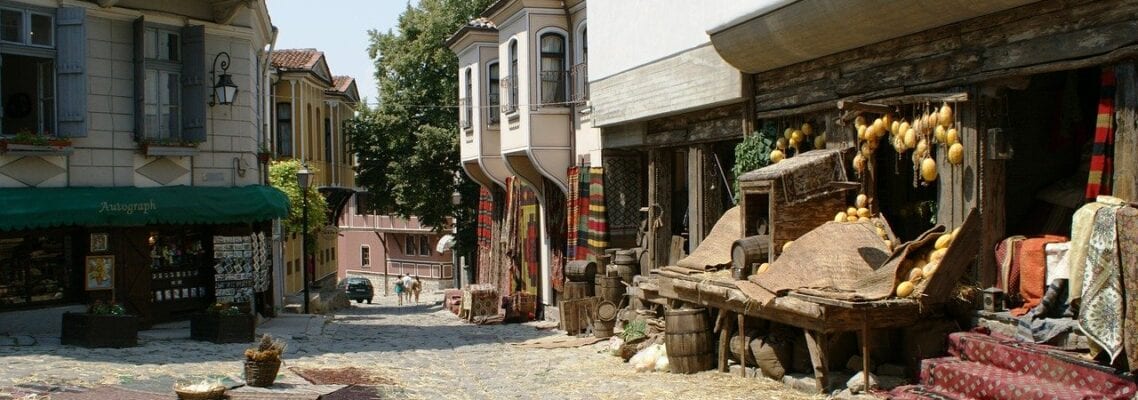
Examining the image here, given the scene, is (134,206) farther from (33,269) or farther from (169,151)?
(33,269)

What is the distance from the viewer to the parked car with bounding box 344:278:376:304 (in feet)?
137

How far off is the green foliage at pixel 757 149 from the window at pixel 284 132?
76.9 ft

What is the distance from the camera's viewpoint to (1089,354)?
332 inches

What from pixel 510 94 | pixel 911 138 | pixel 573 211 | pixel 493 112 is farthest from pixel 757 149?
pixel 493 112

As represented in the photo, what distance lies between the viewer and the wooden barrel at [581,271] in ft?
Result: 64.4

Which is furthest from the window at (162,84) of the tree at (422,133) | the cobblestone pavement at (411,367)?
the tree at (422,133)

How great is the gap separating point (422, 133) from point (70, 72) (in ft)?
57.6

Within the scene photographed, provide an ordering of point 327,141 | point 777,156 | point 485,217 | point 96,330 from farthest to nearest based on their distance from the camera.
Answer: point 327,141, point 485,217, point 96,330, point 777,156

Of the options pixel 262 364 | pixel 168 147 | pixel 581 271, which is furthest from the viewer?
pixel 581 271

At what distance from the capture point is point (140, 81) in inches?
664

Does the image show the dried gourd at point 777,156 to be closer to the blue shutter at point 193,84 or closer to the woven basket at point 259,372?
the woven basket at point 259,372

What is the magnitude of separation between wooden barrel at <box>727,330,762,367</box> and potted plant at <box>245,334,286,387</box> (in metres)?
5.18

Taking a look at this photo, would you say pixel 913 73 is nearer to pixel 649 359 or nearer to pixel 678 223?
pixel 649 359

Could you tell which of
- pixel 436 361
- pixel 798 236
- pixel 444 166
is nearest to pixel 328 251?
pixel 444 166
